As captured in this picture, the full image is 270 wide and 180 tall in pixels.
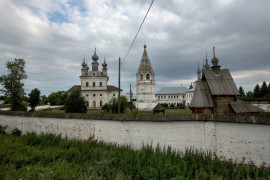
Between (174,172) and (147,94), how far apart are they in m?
35.0

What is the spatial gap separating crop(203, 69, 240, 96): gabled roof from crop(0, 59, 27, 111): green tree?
85.2 ft

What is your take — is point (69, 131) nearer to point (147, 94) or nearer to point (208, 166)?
point (208, 166)

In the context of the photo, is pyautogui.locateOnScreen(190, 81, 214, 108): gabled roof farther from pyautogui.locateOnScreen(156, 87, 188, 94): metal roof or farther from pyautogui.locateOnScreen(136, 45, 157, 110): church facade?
pyautogui.locateOnScreen(156, 87, 188, 94): metal roof

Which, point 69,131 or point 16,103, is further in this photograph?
point 16,103

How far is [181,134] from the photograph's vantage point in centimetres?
697

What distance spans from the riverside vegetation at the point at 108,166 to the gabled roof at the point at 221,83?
7.79 m

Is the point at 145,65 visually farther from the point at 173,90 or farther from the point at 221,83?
the point at 221,83

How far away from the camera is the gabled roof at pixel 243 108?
11430mm

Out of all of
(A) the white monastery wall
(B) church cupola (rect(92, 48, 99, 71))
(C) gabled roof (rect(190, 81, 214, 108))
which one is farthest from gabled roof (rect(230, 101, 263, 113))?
(B) church cupola (rect(92, 48, 99, 71))

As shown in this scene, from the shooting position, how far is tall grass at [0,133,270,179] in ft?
14.8

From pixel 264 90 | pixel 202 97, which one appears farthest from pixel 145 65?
pixel 264 90

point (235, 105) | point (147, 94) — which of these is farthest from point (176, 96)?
point (235, 105)

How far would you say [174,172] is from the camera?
15.8ft

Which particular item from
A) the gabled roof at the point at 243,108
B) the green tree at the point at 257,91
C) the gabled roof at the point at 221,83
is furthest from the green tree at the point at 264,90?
the gabled roof at the point at 243,108
